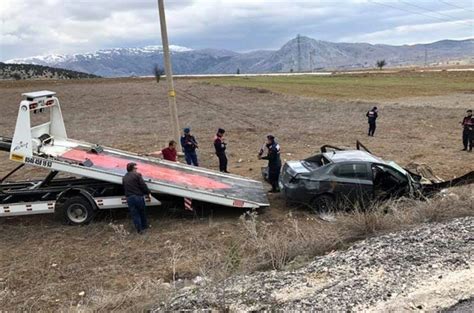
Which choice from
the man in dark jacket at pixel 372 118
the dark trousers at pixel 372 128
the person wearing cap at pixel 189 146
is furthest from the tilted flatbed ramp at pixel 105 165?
the dark trousers at pixel 372 128

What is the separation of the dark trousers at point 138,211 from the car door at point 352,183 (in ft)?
13.0

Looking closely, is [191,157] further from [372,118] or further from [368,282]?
[372,118]

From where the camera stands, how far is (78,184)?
1066 centimetres

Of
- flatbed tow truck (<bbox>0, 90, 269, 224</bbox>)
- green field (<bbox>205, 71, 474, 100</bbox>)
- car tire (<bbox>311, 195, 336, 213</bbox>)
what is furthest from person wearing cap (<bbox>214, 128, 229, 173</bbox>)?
green field (<bbox>205, 71, 474, 100</bbox>)

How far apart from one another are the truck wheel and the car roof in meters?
5.20

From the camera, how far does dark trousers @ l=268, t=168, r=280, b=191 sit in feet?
39.6

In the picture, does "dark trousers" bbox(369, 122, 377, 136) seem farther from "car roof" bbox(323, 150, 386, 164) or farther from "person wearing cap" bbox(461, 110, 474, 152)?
"car roof" bbox(323, 150, 386, 164)

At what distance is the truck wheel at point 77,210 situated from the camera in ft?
32.1

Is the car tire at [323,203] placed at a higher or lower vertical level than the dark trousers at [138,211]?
lower

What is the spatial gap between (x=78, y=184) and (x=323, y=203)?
17.5 feet

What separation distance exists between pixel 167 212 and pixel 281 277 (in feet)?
17.3

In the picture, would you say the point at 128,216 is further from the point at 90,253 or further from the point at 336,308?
the point at 336,308

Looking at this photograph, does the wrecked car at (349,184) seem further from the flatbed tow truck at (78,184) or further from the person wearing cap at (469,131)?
the person wearing cap at (469,131)

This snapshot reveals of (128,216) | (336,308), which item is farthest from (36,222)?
(336,308)
